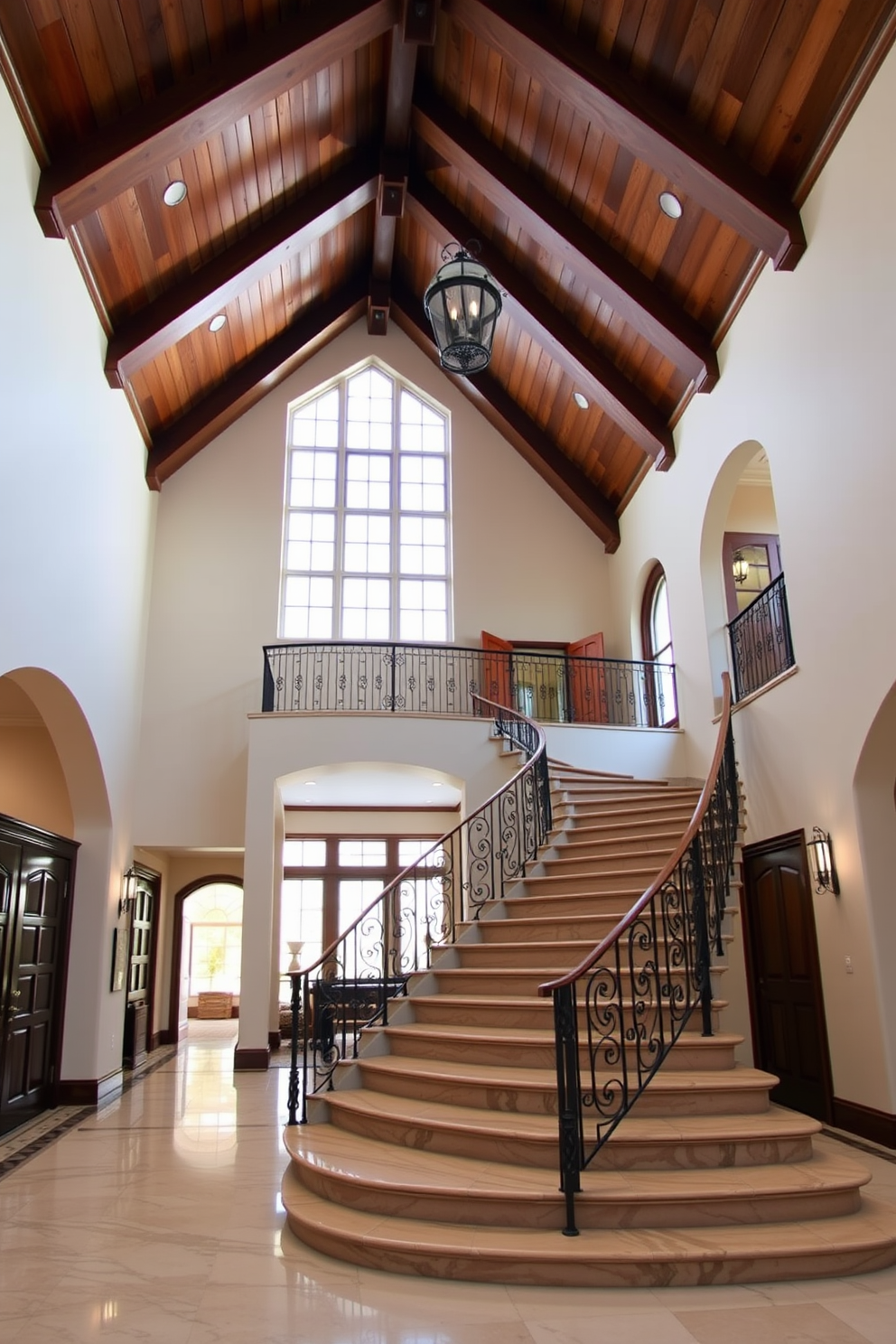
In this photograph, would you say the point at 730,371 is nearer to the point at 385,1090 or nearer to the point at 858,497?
the point at 858,497

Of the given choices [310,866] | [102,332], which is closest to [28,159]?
[102,332]

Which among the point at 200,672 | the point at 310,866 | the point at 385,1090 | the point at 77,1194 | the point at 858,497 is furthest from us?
the point at 310,866

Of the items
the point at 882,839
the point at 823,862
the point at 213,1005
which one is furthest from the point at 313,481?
the point at 213,1005

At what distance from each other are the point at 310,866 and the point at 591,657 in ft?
17.6

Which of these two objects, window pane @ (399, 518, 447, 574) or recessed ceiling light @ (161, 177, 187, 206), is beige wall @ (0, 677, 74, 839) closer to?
recessed ceiling light @ (161, 177, 187, 206)

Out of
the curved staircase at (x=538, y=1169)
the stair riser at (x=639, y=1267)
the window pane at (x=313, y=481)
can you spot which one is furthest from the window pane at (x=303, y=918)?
the stair riser at (x=639, y=1267)

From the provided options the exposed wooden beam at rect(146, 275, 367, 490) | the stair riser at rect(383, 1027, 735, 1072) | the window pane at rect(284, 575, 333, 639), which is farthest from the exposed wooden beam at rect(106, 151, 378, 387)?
the stair riser at rect(383, 1027, 735, 1072)

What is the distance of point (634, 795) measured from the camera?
29.5 feet

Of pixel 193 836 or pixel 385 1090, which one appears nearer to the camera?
pixel 385 1090

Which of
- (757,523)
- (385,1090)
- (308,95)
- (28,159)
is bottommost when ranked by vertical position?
(385,1090)

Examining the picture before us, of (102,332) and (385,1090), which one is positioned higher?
(102,332)

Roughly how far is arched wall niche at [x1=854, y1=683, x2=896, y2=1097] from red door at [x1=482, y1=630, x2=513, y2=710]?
19.3ft

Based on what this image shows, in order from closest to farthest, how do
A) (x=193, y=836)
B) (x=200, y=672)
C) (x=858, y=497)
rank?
(x=858, y=497) → (x=193, y=836) → (x=200, y=672)

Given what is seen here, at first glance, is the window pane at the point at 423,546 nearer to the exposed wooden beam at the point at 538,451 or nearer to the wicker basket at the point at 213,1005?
the exposed wooden beam at the point at 538,451
